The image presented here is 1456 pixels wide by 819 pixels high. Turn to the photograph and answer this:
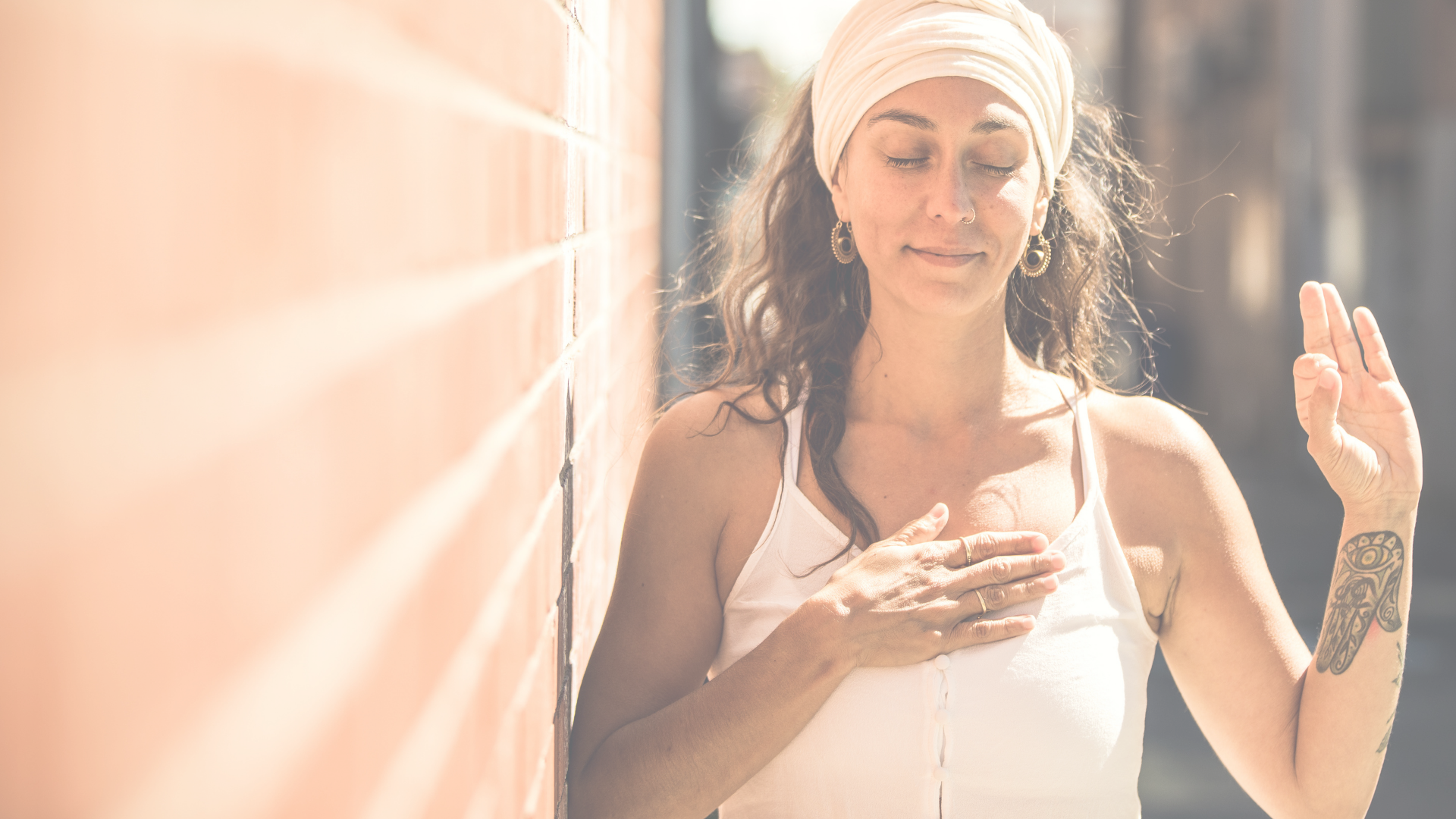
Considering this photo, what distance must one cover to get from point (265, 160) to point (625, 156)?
279 cm

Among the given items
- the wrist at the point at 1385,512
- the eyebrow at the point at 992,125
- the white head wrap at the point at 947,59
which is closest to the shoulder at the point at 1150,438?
the wrist at the point at 1385,512

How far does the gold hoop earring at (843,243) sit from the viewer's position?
231 cm

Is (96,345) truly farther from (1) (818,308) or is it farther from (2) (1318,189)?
(2) (1318,189)

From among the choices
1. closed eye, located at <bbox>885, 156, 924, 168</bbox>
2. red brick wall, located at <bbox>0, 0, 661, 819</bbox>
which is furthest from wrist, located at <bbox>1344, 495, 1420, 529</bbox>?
red brick wall, located at <bbox>0, 0, 661, 819</bbox>

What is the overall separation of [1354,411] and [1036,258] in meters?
0.65

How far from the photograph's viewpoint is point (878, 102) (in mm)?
1996

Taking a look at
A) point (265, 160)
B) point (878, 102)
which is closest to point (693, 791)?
point (878, 102)

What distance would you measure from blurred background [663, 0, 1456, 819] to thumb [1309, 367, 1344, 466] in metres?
1.10

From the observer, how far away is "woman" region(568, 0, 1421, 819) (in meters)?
1.84

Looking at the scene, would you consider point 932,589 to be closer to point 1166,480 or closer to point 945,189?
point 1166,480

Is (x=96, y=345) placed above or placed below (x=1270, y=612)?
above

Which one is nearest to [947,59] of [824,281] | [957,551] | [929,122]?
[929,122]

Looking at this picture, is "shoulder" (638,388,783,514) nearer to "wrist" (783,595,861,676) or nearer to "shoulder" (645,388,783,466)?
"shoulder" (645,388,783,466)

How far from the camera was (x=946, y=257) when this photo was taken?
199 centimetres
